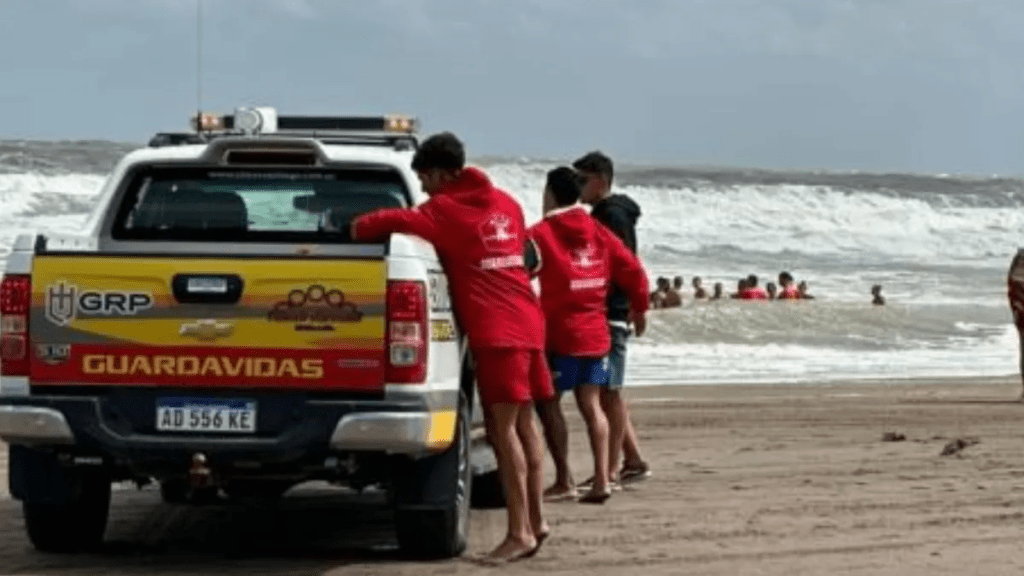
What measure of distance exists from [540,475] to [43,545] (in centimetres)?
210

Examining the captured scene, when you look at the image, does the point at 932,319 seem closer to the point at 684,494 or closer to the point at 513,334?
the point at 684,494

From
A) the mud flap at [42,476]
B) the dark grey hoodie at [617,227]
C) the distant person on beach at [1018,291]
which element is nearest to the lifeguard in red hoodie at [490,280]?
the mud flap at [42,476]

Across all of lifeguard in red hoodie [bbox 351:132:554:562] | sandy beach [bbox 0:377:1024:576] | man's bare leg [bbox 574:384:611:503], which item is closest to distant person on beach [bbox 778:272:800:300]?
sandy beach [bbox 0:377:1024:576]

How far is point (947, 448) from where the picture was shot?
15.1 meters

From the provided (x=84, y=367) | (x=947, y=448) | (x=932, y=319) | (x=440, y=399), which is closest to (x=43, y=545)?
(x=84, y=367)

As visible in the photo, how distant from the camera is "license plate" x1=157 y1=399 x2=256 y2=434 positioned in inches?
380

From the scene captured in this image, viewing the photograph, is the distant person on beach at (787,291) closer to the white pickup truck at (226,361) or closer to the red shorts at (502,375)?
the red shorts at (502,375)

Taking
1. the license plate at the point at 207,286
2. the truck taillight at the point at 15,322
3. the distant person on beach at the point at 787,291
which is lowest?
the distant person on beach at the point at 787,291

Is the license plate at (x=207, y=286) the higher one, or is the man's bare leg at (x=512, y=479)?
the license plate at (x=207, y=286)

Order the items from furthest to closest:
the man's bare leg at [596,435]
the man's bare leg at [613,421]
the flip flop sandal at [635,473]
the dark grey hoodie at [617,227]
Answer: the flip flop sandal at [635,473], the dark grey hoodie at [617,227], the man's bare leg at [613,421], the man's bare leg at [596,435]

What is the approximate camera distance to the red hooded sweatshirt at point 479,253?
33.0 feet

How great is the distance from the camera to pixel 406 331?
9.56m

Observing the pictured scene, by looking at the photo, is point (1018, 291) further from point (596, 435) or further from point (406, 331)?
point (406, 331)

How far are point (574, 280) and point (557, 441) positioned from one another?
81cm
